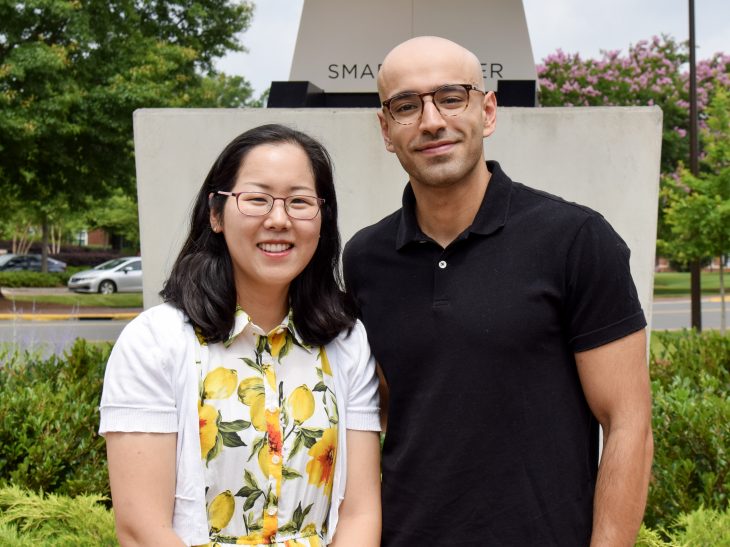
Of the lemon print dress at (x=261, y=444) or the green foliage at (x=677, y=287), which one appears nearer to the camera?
the lemon print dress at (x=261, y=444)

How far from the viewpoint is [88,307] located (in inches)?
919

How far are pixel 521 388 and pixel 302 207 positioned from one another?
27.1 inches

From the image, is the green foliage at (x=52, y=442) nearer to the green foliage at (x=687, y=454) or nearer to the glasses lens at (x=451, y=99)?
the green foliage at (x=687, y=454)

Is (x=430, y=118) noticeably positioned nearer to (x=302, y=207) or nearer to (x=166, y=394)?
(x=302, y=207)

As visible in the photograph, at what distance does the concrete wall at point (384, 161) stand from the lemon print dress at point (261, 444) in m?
2.27

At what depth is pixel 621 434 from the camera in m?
2.00

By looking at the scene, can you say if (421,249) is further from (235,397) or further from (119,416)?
(119,416)

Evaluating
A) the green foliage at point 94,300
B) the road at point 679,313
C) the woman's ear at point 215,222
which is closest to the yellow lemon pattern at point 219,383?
the woman's ear at point 215,222

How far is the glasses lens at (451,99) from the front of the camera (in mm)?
2146

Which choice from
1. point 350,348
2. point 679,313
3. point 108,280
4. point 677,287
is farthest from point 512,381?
point 677,287

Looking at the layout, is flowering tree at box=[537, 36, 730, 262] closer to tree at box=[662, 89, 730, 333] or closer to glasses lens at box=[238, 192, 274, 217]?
tree at box=[662, 89, 730, 333]

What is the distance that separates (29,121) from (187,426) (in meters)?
17.0

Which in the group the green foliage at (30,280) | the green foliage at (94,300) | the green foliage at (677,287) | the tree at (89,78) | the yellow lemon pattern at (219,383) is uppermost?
the tree at (89,78)

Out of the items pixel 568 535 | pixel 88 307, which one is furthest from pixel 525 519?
pixel 88 307
